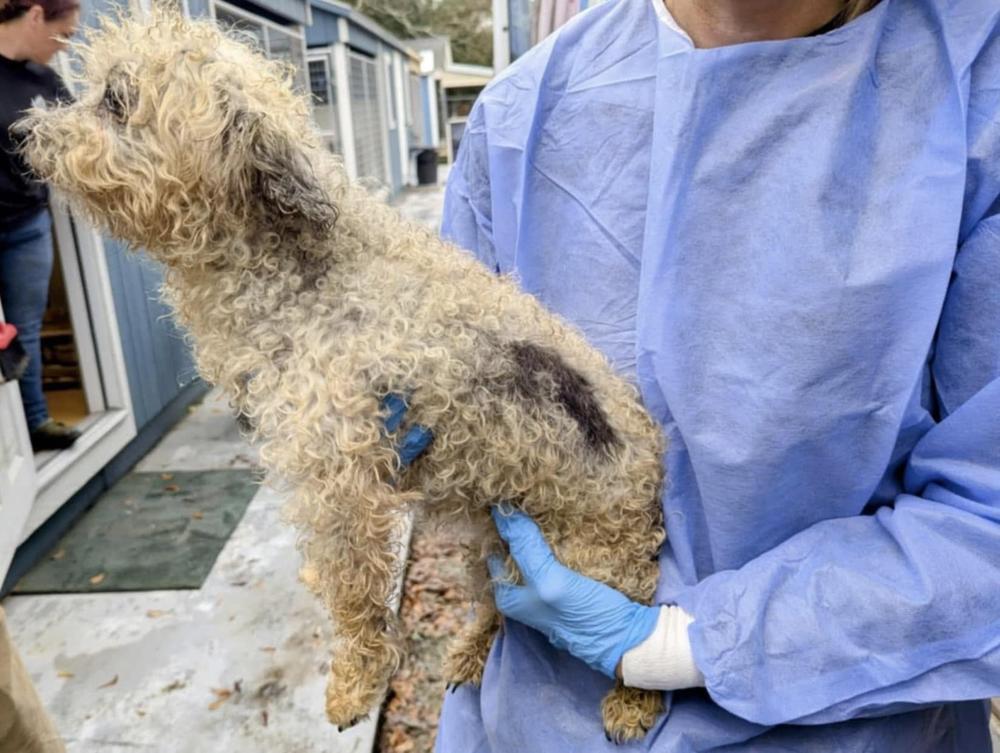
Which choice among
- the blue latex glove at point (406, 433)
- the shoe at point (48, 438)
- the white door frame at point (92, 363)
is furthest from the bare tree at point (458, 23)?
the blue latex glove at point (406, 433)

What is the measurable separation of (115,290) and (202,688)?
359 cm

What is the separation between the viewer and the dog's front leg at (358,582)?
178 centimetres

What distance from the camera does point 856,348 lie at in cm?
146

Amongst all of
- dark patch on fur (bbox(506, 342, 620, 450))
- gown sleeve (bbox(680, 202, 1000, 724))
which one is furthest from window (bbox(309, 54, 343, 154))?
gown sleeve (bbox(680, 202, 1000, 724))

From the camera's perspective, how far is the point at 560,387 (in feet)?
6.16

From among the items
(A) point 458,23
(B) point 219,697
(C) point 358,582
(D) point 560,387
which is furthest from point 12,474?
(A) point 458,23

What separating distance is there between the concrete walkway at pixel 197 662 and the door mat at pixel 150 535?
13 cm

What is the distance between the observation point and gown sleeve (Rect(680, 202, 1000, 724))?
55.4 inches

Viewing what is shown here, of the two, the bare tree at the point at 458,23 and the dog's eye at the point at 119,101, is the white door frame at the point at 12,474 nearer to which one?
the dog's eye at the point at 119,101

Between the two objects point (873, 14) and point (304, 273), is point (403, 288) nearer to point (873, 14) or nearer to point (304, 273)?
point (304, 273)

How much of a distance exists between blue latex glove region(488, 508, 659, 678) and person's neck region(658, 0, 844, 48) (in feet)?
3.78

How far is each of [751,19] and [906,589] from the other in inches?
45.1

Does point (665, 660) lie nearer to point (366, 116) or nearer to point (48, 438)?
point (48, 438)

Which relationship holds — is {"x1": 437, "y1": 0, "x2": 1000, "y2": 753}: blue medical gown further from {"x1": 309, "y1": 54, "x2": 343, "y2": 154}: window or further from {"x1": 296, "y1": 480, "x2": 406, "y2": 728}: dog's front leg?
{"x1": 309, "y1": 54, "x2": 343, "y2": 154}: window
